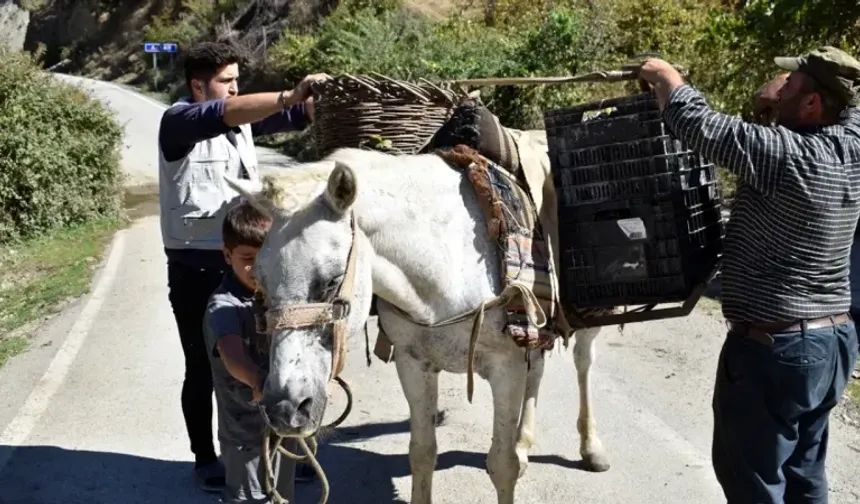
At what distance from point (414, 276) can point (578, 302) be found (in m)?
0.85

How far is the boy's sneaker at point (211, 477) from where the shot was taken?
4.34 m

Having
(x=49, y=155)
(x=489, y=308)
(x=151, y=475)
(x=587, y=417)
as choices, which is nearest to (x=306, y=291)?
(x=489, y=308)

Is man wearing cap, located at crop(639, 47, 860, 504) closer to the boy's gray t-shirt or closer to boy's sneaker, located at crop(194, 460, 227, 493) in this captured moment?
the boy's gray t-shirt

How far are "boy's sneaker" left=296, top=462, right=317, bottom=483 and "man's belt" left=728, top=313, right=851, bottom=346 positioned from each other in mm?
2559

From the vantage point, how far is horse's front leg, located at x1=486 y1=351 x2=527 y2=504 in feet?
11.6

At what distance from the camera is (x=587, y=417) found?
4773 mm

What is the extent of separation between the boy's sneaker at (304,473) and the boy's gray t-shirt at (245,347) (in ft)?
4.46

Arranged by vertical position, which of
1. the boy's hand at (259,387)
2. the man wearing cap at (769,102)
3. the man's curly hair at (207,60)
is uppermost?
the man's curly hair at (207,60)

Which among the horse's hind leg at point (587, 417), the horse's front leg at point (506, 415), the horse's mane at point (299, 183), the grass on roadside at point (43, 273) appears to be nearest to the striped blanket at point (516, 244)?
the horse's front leg at point (506, 415)

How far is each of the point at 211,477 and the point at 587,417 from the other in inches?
84.2

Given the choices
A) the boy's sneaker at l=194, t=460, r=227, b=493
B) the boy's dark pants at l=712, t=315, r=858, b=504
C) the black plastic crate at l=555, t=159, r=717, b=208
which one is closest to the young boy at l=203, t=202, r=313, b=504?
the boy's sneaker at l=194, t=460, r=227, b=493

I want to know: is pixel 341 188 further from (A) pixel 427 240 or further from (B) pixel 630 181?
(B) pixel 630 181

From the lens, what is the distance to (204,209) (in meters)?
3.96

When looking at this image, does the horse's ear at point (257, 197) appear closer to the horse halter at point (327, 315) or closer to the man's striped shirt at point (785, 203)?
the horse halter at point (327, 315)
